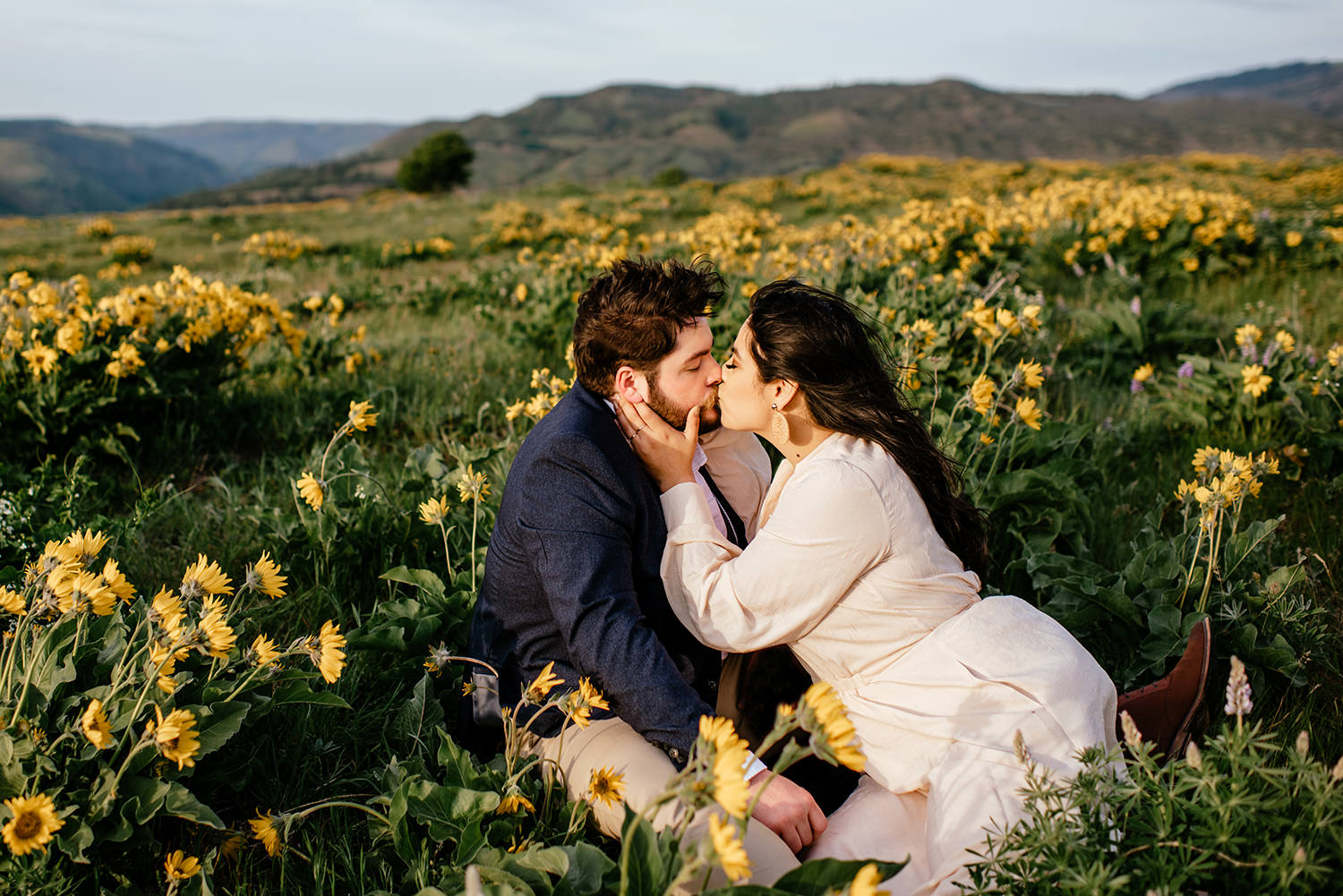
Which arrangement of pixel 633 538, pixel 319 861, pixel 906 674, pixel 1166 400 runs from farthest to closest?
pixel 1166 400, pixel 633 538, pixel 906 674, pixel 319 861

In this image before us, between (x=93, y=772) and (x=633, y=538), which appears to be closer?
(x=93, y=772)

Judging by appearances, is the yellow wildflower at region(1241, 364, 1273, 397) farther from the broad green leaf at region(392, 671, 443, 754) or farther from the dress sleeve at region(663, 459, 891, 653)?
the broad green leaf at region(392, 671, 443, 754)

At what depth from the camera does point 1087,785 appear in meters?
1.43

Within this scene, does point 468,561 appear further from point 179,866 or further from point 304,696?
point 179,866

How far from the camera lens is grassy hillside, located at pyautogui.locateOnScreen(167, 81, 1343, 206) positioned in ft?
351

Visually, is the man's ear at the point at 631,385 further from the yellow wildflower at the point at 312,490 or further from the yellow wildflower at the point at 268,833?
the yellow wildflower at the point at 268,833

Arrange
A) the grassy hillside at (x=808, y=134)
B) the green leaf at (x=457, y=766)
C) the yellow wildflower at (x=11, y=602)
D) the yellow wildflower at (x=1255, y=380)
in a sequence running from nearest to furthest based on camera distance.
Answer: the yellow wildflower at (x=11, y=602)
the green leaf at (x=457, y=766)
the yellow wildflower at (x=1255, y=380)
the grassy hillside at (x=808, y=134)

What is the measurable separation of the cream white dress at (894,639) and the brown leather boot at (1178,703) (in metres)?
0.29

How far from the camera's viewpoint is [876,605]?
2035mm

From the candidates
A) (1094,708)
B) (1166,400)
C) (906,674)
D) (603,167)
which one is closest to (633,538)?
(906,674)

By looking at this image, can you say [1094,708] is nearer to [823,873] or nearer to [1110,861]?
[1110,861]

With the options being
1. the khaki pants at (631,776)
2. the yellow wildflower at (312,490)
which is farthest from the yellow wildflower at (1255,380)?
the yellow wildflower at (312,490)

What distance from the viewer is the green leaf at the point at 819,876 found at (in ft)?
4.47

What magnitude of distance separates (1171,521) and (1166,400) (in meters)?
0.99
